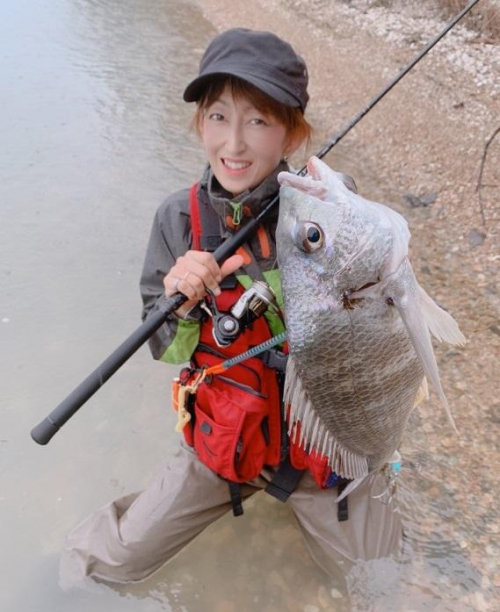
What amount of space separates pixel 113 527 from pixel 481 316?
8.87 ft

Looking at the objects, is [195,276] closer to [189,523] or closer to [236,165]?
[236,165]

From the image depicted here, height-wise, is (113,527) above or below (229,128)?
below

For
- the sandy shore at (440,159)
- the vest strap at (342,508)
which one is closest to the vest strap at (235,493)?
the vest strap at (342,508)

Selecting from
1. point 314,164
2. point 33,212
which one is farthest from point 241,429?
point 33,212

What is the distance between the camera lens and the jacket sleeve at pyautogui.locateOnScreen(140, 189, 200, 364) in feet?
7.55

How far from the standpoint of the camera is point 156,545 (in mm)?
2625

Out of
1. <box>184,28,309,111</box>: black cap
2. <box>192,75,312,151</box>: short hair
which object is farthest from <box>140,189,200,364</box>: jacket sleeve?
<box>184,28,309,111</box>: black cap

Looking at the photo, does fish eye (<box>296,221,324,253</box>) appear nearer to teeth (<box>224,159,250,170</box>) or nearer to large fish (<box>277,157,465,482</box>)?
large fish (<box>277,157,465,482</box>)

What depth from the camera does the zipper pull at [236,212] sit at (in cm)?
214

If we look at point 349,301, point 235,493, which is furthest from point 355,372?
point 235,493

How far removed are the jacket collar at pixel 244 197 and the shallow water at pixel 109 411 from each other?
1.69 metres

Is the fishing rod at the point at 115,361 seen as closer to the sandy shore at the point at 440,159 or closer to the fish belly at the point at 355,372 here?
the fish belly at the point at 355,372

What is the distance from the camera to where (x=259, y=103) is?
81.7 inches

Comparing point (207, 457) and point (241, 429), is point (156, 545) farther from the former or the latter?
point (241, 429)
